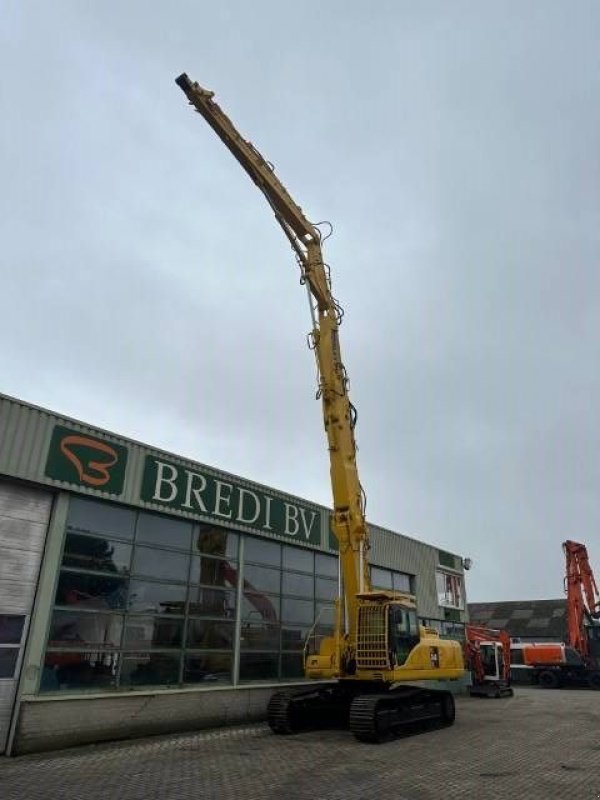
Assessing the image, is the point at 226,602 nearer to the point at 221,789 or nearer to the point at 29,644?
the point at 29,644

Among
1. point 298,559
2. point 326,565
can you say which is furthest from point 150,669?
point 326,565

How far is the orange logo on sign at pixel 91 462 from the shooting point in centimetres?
1396

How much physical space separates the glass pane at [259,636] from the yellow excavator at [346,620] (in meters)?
3.04

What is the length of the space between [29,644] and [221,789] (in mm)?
5639

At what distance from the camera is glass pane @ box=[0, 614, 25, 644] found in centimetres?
1224

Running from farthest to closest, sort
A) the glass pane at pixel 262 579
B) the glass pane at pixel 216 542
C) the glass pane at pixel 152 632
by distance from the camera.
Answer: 1. the glass pane at pixel 262 579
2. the glass pane at pixel 216 542
3. the glass pane at pixel 152 632

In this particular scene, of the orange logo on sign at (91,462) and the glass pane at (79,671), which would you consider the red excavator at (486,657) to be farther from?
the orange logo on sign at (91,462)

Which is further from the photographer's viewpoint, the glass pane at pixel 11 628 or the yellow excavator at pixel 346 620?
the yellow excavator at pixel 346 620

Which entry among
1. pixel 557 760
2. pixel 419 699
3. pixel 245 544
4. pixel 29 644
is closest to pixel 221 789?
pixel 29 644

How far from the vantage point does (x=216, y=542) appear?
17.5 m

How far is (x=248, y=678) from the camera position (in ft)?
57.5

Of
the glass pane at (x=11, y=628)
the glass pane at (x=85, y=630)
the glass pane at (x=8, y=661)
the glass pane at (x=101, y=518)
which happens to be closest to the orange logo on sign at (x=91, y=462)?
the glass pane at (x=101, y=518)

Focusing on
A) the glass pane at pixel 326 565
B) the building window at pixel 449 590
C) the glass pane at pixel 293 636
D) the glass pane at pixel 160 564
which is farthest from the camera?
the building window at pixel 449 590

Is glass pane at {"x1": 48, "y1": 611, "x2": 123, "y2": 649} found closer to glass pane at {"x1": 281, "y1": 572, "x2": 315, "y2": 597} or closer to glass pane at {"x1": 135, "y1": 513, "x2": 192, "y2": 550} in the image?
glass pane at {"x1": 135, "y1": 513, "x2": 192, "y2": 550}
